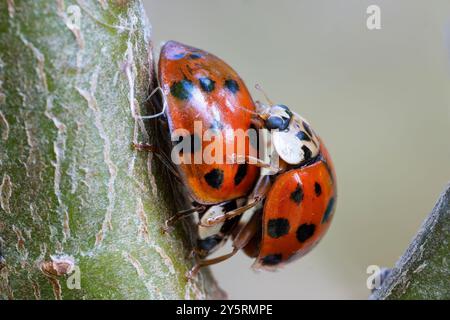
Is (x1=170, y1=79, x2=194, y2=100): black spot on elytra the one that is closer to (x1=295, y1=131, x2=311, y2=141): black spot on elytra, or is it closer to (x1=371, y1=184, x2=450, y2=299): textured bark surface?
(x1=295, y1=131, x2=311, y2=141): black spot on elytra

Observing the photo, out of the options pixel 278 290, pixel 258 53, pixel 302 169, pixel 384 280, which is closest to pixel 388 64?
pixel 258 53

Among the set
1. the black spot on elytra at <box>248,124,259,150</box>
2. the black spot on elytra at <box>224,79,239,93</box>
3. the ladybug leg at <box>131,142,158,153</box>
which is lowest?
the black spot on elytra at <box>248,124,259,150</box>

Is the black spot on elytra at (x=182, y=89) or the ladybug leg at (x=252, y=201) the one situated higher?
the black spot on elytra at (x=182, y=89)

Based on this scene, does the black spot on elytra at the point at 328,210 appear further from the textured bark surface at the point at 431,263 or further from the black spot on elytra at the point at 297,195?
the textured bark surface at the point at 431,263

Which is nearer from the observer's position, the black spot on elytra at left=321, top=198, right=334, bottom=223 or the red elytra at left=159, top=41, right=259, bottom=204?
the red elytra at left=159, top=41, right=259, bottom=204

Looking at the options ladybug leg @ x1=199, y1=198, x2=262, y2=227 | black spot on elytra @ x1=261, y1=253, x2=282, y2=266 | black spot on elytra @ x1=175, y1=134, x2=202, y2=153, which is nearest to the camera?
black spot on elytra @ x1=175, y1=134, x2=202, y2=153

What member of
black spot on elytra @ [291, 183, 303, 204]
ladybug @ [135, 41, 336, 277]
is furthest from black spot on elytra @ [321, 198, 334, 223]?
black spot on elytra @ [291, 183, 303, 204]

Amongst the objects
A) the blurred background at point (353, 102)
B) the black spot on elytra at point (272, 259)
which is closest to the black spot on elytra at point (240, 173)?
the black spot on elytra at point (272, 259)
